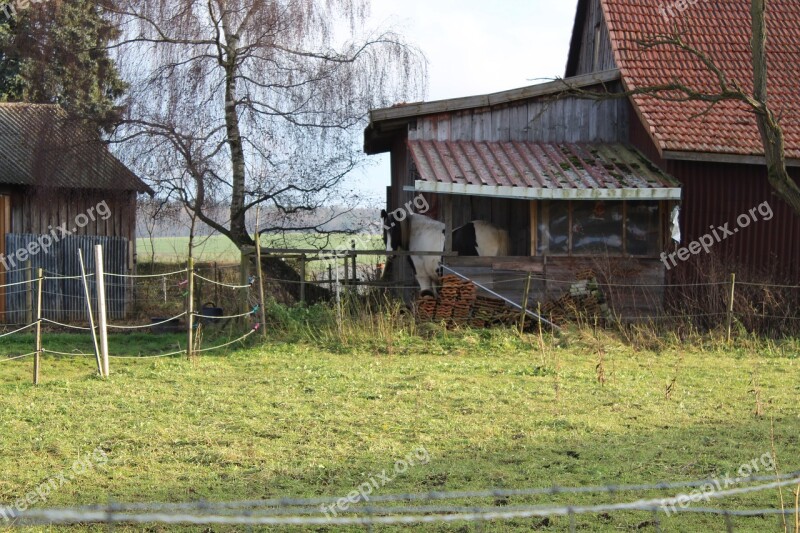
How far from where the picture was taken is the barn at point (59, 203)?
19.0 meters

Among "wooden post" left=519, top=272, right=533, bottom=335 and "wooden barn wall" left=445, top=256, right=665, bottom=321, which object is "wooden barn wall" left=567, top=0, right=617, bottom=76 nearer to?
"wooden barn wall" left=445, top=256, right=665, bottom=321

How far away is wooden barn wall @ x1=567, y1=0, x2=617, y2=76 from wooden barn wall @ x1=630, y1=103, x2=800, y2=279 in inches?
125

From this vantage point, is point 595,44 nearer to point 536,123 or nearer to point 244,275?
point 536,123

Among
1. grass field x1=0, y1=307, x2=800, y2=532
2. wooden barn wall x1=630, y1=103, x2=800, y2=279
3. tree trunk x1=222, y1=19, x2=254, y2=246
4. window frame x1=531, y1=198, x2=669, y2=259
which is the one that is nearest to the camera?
grass field x1=0, y1=307, x2=800, y2=532

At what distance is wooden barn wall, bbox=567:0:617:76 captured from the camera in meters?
19.6

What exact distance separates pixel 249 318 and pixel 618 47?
9018mm

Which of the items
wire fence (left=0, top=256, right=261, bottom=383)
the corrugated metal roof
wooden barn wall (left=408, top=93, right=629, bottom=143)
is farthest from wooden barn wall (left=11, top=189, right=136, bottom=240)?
wooden barn wall (left=408, top=93, right=629, bottom=143)

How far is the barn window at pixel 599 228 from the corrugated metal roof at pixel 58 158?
28.8ft

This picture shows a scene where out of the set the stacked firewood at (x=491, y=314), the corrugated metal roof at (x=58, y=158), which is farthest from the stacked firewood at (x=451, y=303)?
the corrugated metal roof at (x=58, y=158)

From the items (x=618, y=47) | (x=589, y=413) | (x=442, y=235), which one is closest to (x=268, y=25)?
(x=442, y=235)

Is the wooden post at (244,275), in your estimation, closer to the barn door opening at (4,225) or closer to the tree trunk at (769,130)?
the barn door opening at (4,225)

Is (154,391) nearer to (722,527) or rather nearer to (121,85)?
(722,527)

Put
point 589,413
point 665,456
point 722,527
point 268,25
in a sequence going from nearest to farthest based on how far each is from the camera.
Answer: point 722,527 < point 665,456 < point 589,413 < point 268,25

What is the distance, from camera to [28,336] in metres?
A: 16.2
